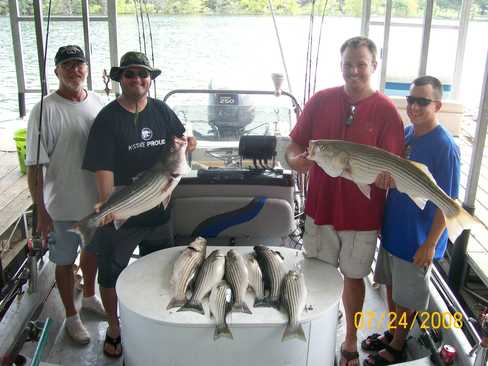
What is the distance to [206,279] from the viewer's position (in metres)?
2.22

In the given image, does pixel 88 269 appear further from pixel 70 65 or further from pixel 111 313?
pixel 70 65

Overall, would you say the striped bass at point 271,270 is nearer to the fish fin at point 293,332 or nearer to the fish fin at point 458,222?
the fish fin at point 293,332

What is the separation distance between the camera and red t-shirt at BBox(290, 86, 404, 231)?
229 centimetres

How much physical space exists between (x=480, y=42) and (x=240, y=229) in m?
11.3

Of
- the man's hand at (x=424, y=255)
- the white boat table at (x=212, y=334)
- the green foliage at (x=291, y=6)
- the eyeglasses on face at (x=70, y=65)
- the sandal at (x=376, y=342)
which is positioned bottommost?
the sandal at (x=376, y=342)

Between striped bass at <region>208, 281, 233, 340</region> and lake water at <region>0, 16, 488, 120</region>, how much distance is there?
4217 mm

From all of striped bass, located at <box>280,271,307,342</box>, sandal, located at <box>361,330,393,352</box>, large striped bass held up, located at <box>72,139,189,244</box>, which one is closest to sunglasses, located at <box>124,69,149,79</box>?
large striped bass held up, located at <box>72,139,189,244</box>

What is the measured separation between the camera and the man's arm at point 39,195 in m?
2.55

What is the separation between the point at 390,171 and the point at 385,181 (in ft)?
0.31

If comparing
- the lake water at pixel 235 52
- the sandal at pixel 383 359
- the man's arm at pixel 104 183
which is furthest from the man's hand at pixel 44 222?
the lake water at pixel 235 52

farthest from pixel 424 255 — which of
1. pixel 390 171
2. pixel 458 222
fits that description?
pixel 390 171

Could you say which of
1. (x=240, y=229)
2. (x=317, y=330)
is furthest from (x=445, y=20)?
(x=317, y=330)

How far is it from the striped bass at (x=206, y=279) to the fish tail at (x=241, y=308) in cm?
13

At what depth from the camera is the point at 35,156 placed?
2508 mm
